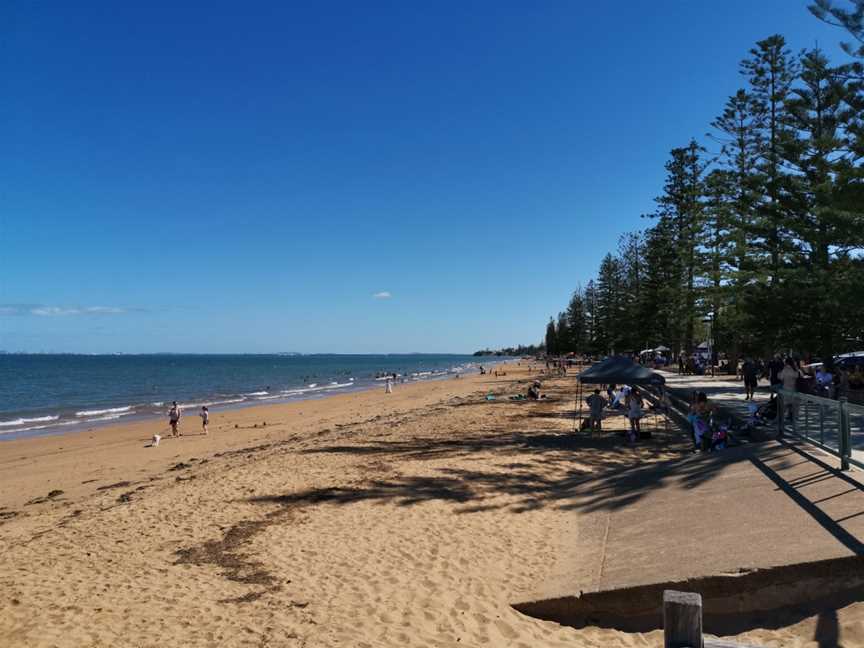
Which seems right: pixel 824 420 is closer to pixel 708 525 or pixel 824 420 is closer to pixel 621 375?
pixel 708 525

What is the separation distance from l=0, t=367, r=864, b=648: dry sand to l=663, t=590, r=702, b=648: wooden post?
204cm

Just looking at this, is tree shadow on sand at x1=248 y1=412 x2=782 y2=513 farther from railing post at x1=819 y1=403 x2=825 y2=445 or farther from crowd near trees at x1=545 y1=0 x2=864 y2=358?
crowd near trees at x1=545 y1=0 x2=864 y2=358

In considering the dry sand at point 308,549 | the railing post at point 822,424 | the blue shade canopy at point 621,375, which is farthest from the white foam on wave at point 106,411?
the railing post at point 822,424

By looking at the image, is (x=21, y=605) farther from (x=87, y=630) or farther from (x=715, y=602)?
(x=715, y=602)

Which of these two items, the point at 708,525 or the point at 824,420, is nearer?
the point at 708,525

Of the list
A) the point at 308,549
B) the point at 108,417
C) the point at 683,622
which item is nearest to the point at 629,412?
the point at 308,549

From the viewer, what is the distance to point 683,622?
7.86ft

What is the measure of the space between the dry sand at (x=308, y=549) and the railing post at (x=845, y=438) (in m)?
2.94

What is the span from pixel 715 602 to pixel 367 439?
11.1 meters

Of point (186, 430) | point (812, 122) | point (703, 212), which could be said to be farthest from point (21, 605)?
point (703, 212)

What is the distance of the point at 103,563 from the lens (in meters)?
6.20

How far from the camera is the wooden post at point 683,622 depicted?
2.37 metres

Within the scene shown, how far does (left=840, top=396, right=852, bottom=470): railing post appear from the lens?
20.6 ft

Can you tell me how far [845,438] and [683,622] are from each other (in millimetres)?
5170
